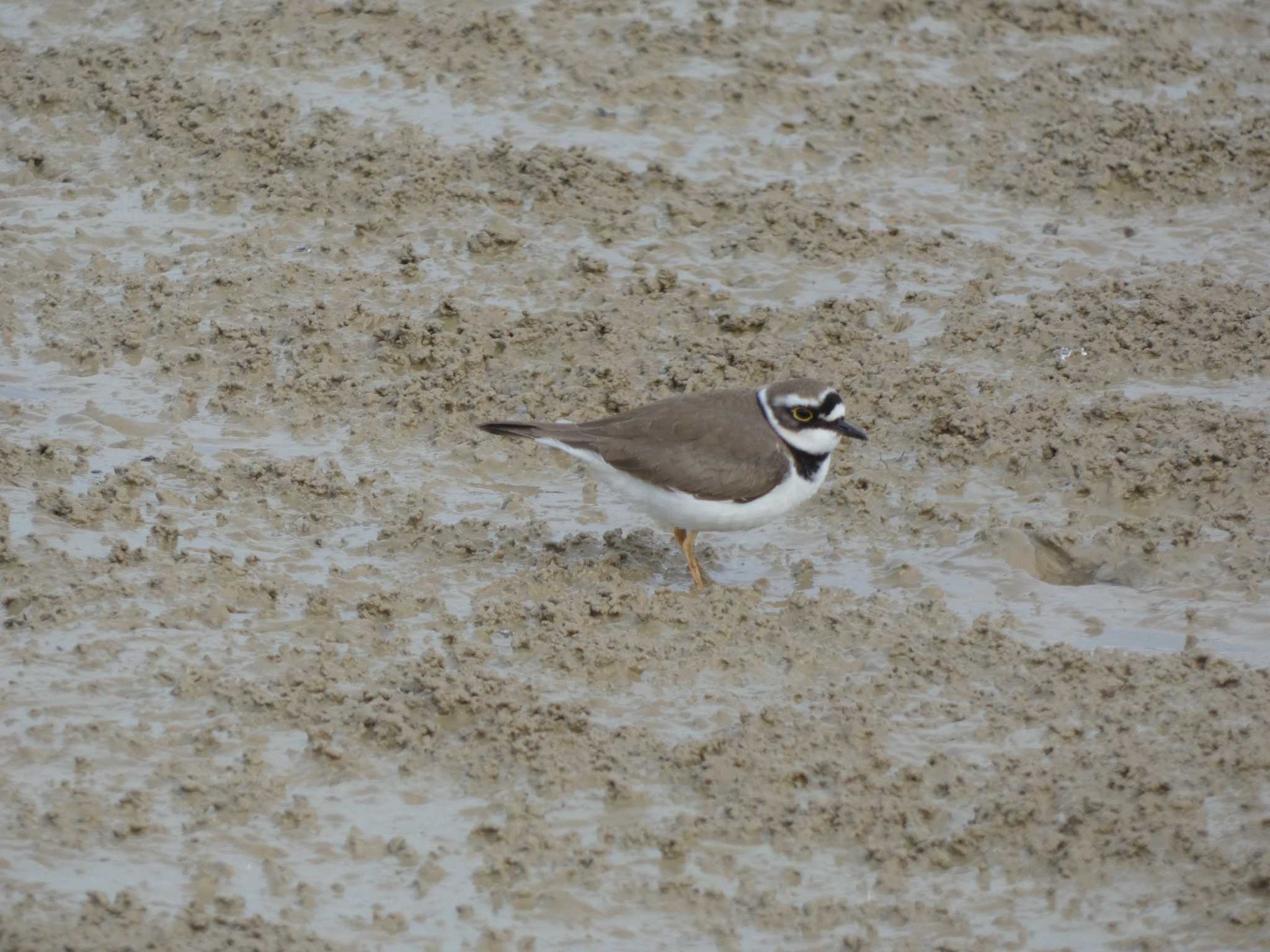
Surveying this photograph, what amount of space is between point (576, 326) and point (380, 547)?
7.18 feet

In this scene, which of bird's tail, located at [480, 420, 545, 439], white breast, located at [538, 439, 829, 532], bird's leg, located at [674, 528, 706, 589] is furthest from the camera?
bird's leg, located at [674, 528, 706, 589]

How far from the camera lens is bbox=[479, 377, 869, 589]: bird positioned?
7.52 meters

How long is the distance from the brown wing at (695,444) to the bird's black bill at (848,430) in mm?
320

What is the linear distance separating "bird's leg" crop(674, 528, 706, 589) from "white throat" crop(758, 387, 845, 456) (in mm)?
629

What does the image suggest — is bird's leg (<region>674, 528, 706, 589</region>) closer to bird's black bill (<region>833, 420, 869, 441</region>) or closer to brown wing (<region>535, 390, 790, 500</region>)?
brown wing (<region>535, 390, 790, 500</region>)

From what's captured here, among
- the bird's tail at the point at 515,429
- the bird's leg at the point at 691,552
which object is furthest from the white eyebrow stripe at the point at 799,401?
the bird's tail at the point at 515,429

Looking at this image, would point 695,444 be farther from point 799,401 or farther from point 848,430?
point 848,430

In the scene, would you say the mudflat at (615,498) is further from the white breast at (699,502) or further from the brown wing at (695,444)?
the brown wing at (695,444)

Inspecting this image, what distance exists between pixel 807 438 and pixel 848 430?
0.74ft

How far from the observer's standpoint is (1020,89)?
11.6 meters

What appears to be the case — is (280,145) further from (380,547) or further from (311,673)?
(311,673)

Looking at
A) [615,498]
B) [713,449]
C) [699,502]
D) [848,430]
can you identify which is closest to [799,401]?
[848,430]

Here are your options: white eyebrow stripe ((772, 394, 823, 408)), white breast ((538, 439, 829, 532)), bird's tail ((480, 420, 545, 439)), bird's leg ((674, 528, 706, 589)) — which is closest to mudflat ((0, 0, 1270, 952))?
bird's leg ((674, 528, 706, 589))

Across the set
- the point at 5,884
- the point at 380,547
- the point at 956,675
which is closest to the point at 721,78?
the point at 380,547
